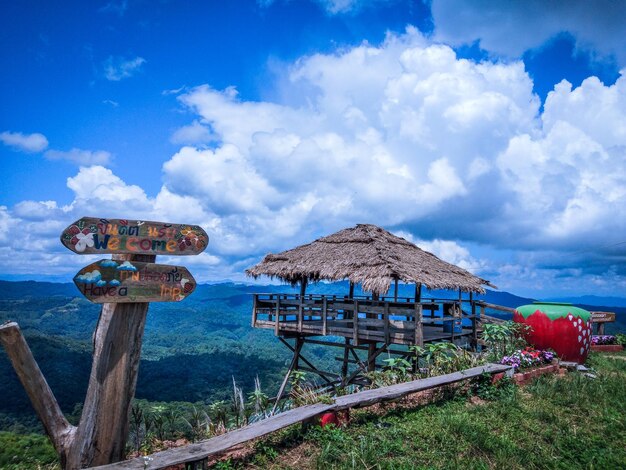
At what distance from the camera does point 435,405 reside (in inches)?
232

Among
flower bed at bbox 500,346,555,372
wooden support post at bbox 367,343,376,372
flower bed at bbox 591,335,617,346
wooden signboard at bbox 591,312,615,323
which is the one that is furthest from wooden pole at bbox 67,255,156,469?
wooden signboard at bbox 591,312,615,323

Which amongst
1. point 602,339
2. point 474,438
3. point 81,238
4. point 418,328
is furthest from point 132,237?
point 602,339

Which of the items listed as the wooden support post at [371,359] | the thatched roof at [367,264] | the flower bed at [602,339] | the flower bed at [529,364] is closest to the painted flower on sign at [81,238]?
the flower bed at [529,364]

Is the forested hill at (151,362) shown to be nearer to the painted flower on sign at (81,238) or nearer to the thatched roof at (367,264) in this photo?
the thatched roof at (367,264)

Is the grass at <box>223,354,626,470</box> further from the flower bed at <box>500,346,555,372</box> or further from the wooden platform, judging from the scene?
the wooden platform

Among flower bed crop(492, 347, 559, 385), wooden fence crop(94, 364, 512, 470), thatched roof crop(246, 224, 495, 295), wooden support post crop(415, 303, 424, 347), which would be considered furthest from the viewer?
thatched roof crop(246, 224, 495, 295)

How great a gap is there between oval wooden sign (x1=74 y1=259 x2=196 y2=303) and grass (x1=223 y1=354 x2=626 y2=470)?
75.1 inches

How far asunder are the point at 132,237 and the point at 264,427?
8.22ft

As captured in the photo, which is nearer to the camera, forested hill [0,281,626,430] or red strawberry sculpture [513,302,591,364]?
red strawberry sculpture [513,302,591,364]

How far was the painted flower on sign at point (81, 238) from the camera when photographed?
357cm

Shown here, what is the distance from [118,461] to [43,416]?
841mm

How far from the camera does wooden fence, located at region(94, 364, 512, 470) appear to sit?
3479 mm

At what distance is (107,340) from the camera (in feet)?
12.3

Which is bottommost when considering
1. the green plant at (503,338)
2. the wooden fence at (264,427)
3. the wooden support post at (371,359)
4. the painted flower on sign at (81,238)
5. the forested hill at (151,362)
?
the forested hill at (151,362)
